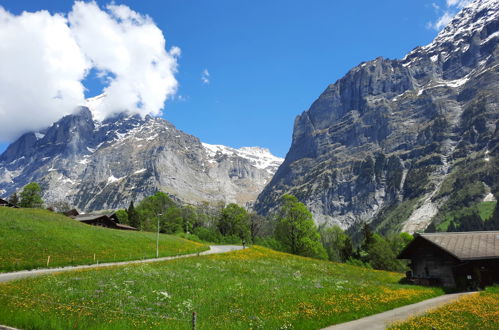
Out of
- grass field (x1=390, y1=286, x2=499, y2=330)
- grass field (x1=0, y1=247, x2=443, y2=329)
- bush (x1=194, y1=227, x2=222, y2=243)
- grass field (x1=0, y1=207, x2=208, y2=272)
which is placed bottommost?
grass field (x1=390, y1=286, x2=499, y2=330)

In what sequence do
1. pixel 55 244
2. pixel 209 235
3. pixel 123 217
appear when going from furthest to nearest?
pixel 123 217, pixel 209 235, pixel 55 244

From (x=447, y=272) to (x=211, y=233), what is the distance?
78.5m

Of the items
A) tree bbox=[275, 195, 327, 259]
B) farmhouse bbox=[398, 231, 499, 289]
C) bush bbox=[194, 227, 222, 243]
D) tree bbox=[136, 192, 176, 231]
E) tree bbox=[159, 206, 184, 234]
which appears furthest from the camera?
tree bbox=[136, 192, 176, 231]

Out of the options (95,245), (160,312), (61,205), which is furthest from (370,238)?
(61,205)

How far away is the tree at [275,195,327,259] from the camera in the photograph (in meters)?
72.1

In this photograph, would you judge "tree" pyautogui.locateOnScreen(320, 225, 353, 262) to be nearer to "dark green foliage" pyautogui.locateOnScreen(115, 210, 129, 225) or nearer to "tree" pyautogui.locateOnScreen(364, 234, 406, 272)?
"tree" pyautogui.locateOnScreen(364, 234, 406, 272)

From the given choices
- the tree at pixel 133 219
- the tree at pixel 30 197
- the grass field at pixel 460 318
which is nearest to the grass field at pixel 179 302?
the grass field at pixel 460 318

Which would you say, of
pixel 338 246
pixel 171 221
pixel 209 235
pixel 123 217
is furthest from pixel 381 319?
pixel 123 217

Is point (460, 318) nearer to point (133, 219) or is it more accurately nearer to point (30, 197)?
point (133, 219)

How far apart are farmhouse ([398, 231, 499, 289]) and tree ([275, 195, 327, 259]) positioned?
1176 inches

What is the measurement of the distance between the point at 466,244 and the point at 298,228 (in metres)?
37.2

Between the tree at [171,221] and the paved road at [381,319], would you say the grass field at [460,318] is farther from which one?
the tree at [171,221]

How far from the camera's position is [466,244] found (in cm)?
3791

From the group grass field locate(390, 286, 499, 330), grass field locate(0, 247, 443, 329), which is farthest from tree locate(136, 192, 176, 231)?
grass field locate(390, 286, 499, 330)
